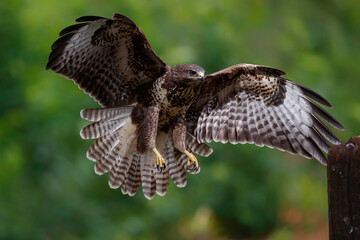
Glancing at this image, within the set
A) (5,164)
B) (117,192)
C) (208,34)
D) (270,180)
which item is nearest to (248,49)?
(208,34)

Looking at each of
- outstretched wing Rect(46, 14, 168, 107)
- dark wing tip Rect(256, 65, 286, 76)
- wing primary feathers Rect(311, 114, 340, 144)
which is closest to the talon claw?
outstretched wing Rect(46, 14, 168, 107)

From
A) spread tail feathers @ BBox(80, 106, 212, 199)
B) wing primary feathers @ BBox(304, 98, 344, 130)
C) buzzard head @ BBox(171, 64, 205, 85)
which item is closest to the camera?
wing primary feathers @ BBox(304, 98, 344, 130)

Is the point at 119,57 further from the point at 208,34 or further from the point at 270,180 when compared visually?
the point at 270,180

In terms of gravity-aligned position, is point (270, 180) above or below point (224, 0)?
below

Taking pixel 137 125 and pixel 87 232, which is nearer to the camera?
pixel 137 125

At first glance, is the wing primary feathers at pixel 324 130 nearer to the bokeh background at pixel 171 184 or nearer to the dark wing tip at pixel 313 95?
the dark wing tip at pixel 313 95

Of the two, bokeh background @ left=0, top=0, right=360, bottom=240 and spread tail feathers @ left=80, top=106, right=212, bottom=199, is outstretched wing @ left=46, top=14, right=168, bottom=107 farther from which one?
bokeh background @ left=0, top=0, right=360, bottom=240
